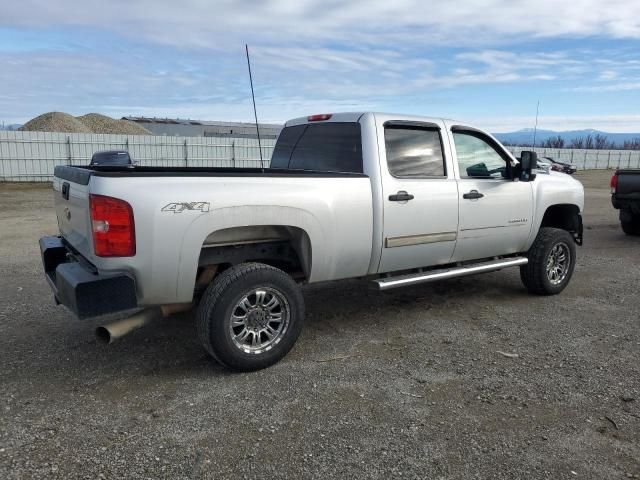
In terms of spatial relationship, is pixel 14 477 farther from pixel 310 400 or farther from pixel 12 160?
pixel 12 160

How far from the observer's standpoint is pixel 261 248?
4.49 metres

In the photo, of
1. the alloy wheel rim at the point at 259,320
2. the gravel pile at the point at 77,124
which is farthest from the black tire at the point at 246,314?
the gravel pile at the point at 77,124

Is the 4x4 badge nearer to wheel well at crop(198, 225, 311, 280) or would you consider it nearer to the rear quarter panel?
wheel well at crop(198, 225, 311, 280)

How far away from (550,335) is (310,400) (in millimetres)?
2535

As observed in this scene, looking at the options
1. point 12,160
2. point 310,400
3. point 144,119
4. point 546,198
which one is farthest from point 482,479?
point 144,119

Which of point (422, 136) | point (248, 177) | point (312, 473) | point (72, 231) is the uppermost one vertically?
point (422, 136)

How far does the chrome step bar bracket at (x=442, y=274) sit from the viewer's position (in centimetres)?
480

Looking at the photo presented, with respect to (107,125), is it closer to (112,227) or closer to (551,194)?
(551,194)

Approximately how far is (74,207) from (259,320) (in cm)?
162

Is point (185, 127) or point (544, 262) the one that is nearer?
point (544, 262)

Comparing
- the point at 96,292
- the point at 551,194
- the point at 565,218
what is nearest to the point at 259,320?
the point at 96,292

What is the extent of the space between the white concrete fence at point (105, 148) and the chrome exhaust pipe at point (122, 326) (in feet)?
77.5

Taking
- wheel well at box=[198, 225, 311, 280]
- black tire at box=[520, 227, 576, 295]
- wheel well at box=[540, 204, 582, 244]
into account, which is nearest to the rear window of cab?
wheel well at box=[198, 225, 311, 280]

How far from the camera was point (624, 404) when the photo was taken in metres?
3.67
